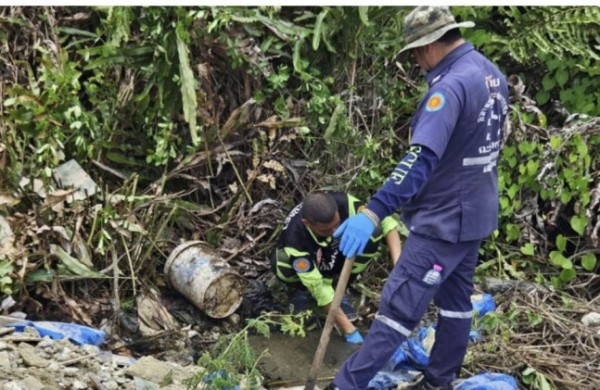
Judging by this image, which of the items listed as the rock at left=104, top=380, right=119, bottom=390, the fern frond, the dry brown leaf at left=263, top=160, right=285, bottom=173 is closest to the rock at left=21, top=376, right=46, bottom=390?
the rock at left=104, top=380, right=119, bottom=390

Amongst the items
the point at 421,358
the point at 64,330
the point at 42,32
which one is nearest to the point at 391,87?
the point at 421,358

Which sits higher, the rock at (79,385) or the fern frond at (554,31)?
the fern frond at (554,31)

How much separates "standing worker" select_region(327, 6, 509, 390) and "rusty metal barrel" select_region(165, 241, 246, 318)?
1309mm

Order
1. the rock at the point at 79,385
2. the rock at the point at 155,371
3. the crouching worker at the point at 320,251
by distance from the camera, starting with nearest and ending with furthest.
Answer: the rock at the point at 79,385 → the rock at the point at 155,371 → the crouching worker at the point at 320,251

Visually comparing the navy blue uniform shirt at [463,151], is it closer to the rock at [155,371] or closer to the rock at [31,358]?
the rock at [155,371]

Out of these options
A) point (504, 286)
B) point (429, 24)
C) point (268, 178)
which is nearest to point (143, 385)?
point (268, 178)

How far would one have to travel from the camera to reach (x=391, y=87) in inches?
230

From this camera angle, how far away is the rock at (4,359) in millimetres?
3715

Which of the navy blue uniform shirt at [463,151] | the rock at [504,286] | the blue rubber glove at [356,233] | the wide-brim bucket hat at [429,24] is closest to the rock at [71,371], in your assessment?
the blue rubber glove at [356,233]

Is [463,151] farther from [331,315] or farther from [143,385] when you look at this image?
[143,385]

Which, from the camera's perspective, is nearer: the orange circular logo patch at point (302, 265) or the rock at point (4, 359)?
the rock at point (4, 359)

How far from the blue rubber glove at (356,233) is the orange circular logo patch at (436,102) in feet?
1.98

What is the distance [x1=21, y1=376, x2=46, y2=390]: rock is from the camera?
3.55 metres

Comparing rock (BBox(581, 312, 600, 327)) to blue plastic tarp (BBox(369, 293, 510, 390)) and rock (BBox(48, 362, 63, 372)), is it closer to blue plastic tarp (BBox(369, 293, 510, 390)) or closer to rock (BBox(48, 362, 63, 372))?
blue plastic tarp (BBox(369, 293, 510, 390))
